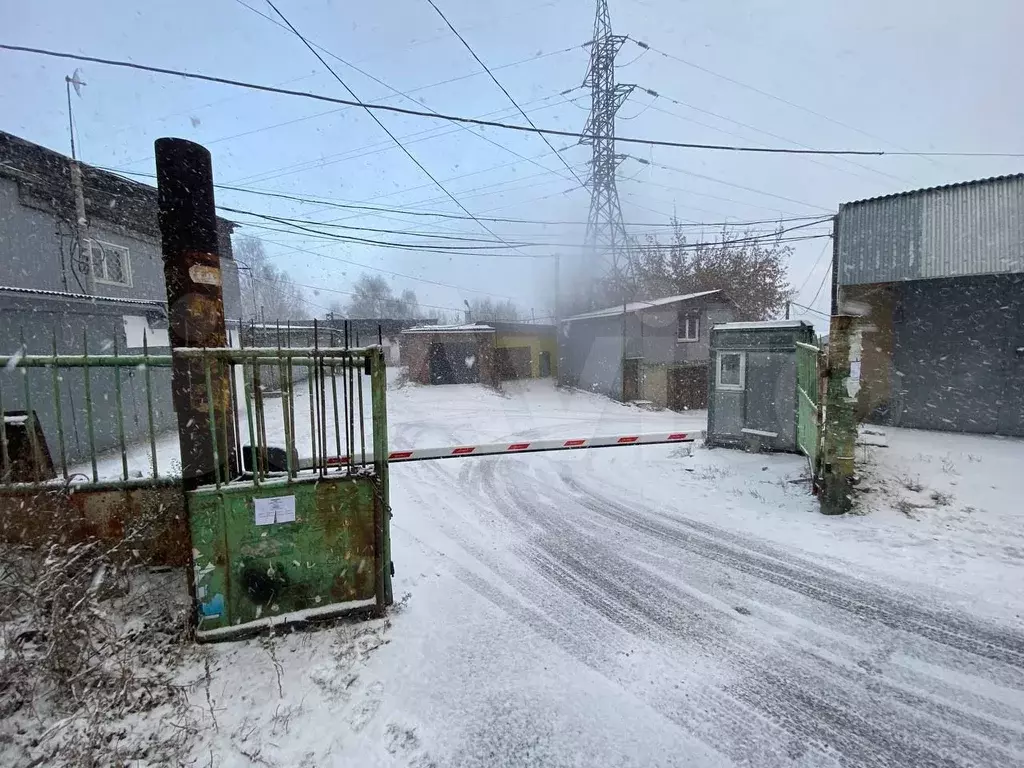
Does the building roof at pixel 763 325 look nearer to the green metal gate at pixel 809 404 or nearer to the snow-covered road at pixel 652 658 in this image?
the green metal gate at pixel 809 404

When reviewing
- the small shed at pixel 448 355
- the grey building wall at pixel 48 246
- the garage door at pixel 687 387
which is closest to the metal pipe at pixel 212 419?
the grey building wall at pixel 48 246

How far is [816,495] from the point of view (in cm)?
649

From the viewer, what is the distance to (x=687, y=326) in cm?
2191

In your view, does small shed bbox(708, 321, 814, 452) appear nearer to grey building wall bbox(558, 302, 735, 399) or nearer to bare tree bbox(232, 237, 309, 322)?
grey building wall bbox(558, 302, 735, 399)

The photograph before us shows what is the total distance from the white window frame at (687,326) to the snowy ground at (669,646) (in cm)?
1545

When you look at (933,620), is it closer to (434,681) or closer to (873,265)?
(434,681)

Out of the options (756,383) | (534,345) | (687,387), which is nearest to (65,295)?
(756,383)

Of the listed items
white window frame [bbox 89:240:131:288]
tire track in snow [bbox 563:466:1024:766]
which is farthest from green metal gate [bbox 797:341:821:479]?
white window frame [bbox 89:240:131:288]

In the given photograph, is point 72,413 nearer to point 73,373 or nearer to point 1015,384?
point 73,373

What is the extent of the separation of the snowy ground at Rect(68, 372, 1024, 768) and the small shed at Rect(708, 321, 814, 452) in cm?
209

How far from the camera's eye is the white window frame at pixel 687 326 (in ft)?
71.4

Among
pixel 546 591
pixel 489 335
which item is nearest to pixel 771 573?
pixel 546 591

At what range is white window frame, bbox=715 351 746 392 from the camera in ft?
30.0

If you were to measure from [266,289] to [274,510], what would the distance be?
66.1 metres
